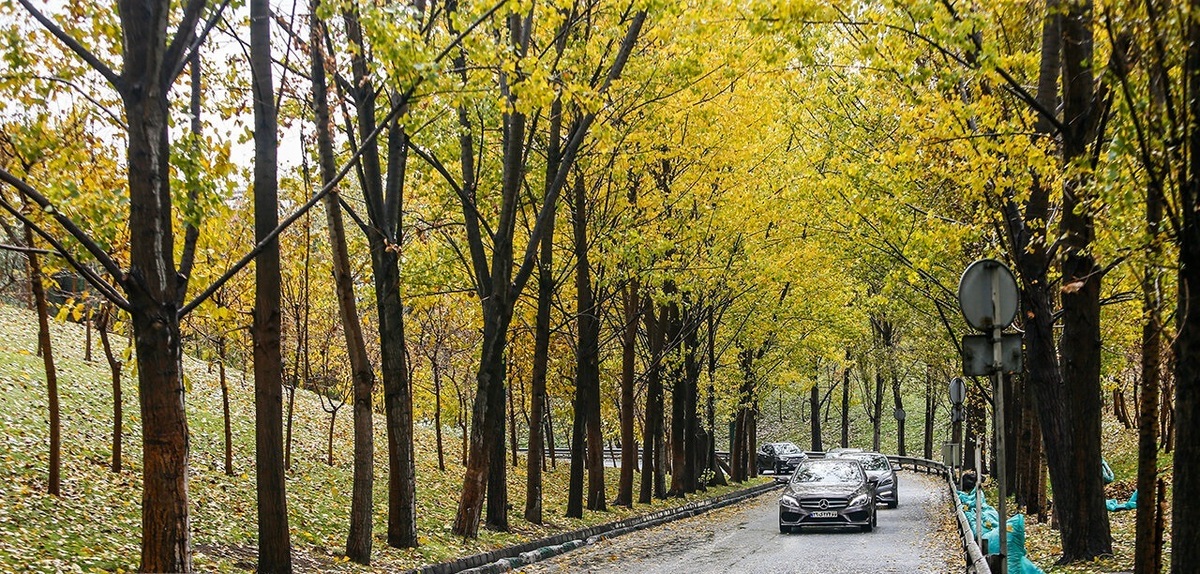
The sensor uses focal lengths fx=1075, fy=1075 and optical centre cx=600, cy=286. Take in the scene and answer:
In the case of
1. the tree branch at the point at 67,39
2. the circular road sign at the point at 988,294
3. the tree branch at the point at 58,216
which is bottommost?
the circular road sign at the point at 988,294

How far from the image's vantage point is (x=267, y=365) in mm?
12266

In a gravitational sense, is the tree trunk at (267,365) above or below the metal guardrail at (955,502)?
above

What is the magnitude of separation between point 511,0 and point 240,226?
1377 centimetres

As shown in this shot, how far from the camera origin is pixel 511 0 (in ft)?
38.1

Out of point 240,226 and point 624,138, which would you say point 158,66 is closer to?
point 624,138

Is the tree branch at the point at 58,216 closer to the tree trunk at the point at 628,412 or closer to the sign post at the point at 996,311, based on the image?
the sign post at the point at 996,311

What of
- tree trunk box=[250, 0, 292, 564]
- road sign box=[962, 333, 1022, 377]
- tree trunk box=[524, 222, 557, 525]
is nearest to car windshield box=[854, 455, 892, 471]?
tree trunk box=[524, 222, 557, 525]

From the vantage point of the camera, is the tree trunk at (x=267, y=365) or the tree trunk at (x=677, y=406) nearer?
the tree trunk at (x=267, y=365)

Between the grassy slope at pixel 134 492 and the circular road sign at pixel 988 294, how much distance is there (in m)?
8.20

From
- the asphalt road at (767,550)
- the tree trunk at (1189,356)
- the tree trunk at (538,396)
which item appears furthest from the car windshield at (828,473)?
the tree trunk at (1189,356)

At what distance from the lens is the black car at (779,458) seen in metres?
60.9

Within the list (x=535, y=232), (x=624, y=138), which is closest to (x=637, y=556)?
(x=535, y=232)

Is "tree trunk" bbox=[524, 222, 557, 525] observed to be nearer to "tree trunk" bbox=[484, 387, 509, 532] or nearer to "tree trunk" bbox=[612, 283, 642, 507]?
"tree trunk" bbox=[484, 387, 509, 532]

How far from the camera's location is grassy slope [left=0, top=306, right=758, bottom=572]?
12711 mm
